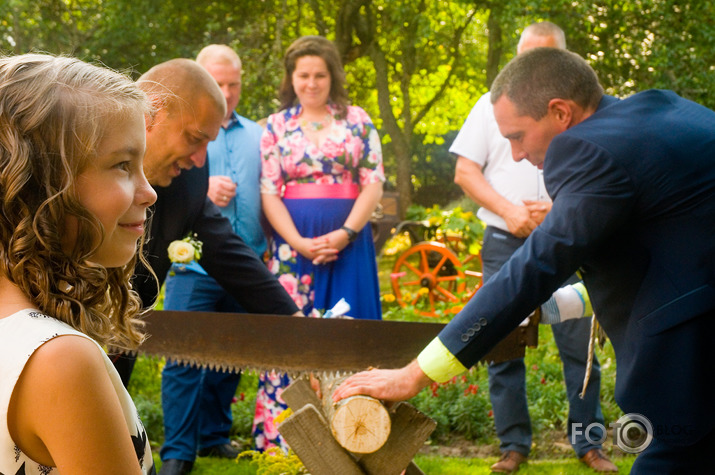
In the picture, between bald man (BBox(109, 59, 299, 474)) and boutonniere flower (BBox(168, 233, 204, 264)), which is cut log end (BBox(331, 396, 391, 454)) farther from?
boutonniere flower (BBox(168, 233, 204, 264))

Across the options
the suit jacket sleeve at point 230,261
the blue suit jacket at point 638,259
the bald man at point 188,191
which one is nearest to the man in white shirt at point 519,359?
the bald man at point 188,191

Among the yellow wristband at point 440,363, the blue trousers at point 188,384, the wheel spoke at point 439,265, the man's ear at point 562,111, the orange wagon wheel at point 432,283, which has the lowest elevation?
the orange wagon wheel at point 432,283

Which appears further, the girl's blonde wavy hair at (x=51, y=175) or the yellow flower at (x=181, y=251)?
the yellow flower at (x=181, y=251)

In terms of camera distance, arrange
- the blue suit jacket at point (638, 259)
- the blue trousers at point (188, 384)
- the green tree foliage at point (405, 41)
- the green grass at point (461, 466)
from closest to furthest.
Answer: the blue suit jacket at point (638, 259), the blue trousers at point (188, 384), the green grass at point (461, 466), the green tree foliage at point (405, 41)

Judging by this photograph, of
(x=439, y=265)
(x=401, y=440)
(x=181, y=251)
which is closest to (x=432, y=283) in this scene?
(x=439, y=265)

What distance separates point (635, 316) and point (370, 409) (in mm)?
1082

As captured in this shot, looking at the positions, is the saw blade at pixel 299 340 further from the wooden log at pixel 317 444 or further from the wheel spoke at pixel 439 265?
the wheel spoke at pixel 439 265

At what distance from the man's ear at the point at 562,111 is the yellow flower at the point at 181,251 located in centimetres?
187

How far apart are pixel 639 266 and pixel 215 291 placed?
3.12 m

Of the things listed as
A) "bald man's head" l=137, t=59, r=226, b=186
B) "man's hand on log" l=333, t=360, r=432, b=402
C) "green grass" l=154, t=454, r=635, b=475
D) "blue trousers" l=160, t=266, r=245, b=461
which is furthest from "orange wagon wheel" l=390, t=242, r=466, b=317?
"man's hand on log" l=333, t=360, r=432, b=402

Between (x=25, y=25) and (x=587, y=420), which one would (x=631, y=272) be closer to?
(x=587, y=420)

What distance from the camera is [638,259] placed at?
2711 millimetres

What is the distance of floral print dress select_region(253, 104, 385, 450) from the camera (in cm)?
529

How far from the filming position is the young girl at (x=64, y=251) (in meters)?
→ 1.32
